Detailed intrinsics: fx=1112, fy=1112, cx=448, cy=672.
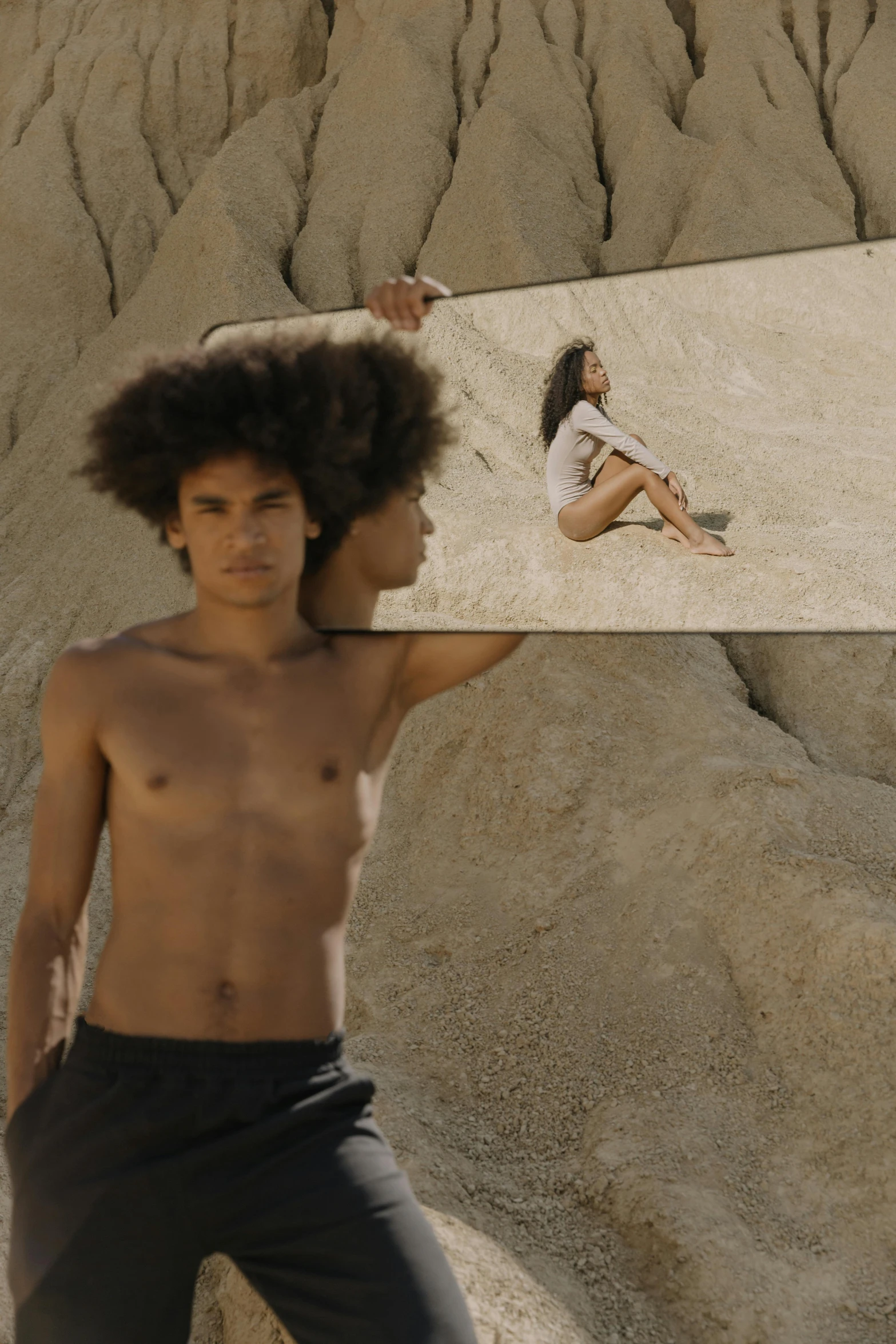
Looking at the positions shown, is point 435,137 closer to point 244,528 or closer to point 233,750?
point 244,528

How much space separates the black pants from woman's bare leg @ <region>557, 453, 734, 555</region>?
29.3 inches

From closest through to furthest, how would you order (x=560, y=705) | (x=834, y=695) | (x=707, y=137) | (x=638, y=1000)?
(x=638, y=1000) < (x=560, y=705) < (x=834, y=695) < (x=707, y=137)

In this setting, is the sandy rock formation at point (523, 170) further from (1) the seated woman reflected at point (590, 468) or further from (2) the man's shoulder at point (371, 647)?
(2) the man's shoulder at point (371, 647)

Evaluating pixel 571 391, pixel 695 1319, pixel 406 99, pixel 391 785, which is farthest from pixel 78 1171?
pixel 406 99

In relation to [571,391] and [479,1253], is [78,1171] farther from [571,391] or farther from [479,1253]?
[479,1253]

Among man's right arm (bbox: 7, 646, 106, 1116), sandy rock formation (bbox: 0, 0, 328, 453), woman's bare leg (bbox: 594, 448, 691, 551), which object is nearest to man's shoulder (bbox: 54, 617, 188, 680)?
man's right arm (bbox: 7, 646, 106, 1116)

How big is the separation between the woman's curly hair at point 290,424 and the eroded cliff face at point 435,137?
18.3ft

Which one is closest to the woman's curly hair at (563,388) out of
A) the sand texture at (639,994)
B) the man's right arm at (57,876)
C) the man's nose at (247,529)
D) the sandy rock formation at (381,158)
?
the man's nose at (247,529)

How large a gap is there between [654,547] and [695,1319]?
1.94 metres

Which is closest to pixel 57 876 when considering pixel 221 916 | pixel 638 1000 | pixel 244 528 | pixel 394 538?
pixel 221 916

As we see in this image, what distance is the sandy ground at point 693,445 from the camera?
140 centimetres

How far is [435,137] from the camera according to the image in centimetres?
790

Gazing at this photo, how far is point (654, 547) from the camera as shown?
4.62 ft

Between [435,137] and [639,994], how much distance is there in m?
6.67
